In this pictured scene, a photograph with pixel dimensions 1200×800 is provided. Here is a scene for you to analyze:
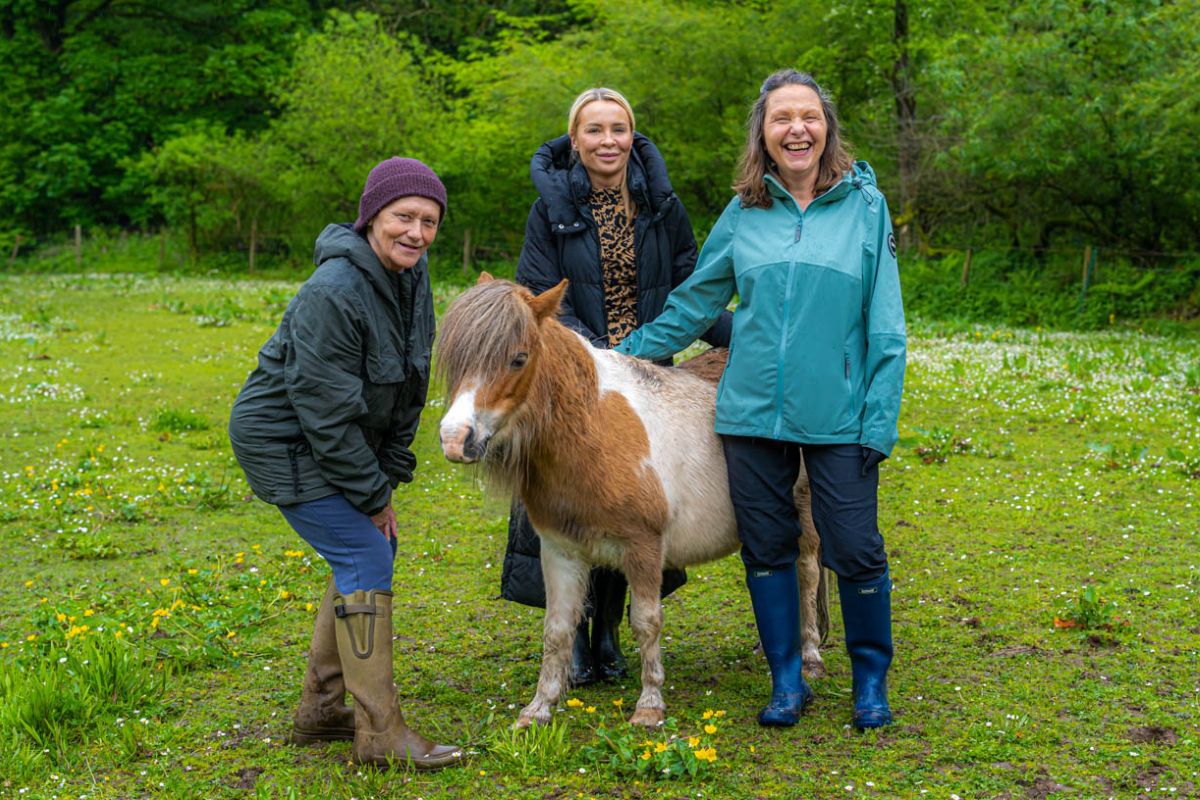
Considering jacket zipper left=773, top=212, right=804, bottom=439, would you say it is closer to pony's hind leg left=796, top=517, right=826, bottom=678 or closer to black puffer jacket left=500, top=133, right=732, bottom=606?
black puffer jacket left=500, top=133, right=732, bottom=606

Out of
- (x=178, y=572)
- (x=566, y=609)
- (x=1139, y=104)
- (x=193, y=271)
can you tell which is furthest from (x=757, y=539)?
(x=193, y=271)

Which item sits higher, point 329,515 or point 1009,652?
point 329,515

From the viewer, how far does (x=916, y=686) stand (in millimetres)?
5371

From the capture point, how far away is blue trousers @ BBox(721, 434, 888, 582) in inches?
184

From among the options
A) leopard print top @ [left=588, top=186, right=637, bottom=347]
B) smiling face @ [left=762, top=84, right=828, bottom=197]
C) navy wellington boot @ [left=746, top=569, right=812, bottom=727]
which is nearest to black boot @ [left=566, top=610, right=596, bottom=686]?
navy wellington boot @ [left=746, top=569, right=812, bottom=727]

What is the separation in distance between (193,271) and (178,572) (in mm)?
33193

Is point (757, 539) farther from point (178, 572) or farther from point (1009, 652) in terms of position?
point (178, 572)

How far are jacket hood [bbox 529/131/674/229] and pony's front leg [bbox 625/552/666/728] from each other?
1608 mm

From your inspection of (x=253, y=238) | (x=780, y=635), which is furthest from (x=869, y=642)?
(x=253, y=238)

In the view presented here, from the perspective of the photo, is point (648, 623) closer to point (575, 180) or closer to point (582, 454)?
point (582, 454)

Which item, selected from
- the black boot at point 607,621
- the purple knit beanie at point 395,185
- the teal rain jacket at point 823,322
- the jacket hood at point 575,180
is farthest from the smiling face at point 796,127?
the black boot at point 607,621

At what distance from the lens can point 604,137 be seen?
16.8 feet

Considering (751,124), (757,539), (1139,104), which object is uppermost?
(1139,104)

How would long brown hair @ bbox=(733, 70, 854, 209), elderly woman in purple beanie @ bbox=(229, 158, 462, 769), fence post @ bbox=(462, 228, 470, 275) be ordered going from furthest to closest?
fence post @ bbox=(462, 228, 470, 275) < long brown hair @ bbox=(733, 70, 854, 209) < elderly woman in purple beanie @ bbox=(229, 158, 462, 769)
